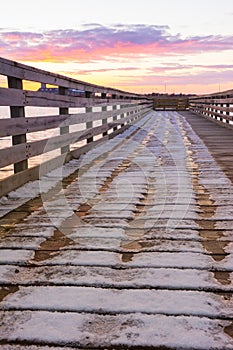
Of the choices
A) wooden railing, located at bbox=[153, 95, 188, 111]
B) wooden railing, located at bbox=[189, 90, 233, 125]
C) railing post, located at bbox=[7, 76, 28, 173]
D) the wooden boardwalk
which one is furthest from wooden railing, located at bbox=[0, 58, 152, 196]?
wooden railing, located at bbox=[153, 95, 188, 111]

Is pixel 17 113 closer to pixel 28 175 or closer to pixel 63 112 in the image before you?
pixel 28 175

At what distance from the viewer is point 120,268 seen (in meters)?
2.22

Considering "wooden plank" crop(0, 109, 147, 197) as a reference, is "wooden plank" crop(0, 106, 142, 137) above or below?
above

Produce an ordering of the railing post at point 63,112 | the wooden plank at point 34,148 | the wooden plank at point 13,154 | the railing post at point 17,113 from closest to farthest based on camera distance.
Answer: the wooden plank at point 13,154
the wooden plank at point 34,148
the railing post at point 17,113
the railing post at point 63,112

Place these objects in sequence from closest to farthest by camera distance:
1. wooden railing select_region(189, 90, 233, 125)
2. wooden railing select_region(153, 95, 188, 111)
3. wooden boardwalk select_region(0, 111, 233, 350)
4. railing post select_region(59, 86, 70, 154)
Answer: wooden boardwalk select_region(0, 111, 233, 350), railing post select_region(59, 86, 70, 154), wooden railing select_region(189, 90, 233, 125), wooden railing select_region(153, 95, 188, 111)

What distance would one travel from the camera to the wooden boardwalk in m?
1.61

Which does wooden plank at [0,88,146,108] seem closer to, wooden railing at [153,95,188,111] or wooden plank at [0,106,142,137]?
wooden plank at [0,106,142,137]

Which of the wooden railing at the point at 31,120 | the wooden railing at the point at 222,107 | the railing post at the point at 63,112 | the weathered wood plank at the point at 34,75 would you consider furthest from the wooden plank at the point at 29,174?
the wooden railing at the point at 222,107

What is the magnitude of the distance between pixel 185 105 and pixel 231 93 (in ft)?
92.1

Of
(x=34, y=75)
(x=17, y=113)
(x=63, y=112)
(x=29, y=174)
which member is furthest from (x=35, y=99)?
(x=63, y=112)

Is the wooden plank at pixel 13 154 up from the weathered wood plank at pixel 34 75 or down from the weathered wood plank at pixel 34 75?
down

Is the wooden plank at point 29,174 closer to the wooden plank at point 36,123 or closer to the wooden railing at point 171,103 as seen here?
the wooden plank at point 36,123

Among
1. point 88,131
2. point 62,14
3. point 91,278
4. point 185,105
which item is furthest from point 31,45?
point 185,105

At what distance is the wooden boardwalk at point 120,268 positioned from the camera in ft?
5.27
